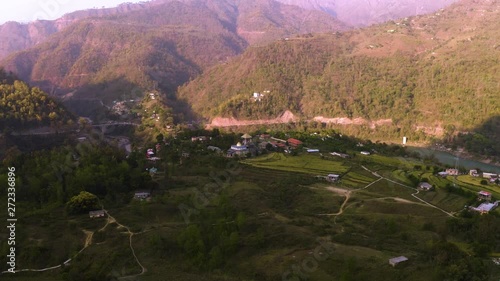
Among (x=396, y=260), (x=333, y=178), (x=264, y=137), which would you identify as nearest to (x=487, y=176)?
(x=333, y=178)

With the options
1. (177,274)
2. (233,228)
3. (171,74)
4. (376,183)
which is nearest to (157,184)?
(233,228)

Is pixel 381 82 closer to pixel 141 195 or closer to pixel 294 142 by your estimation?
pixel 294 142

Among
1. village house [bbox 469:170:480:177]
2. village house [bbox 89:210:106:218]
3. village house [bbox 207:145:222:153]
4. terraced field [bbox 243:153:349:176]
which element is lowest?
village house [bbox 469:170:480:177]

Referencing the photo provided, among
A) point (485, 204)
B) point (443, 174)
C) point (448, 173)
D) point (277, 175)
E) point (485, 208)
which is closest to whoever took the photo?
point (485, 208)

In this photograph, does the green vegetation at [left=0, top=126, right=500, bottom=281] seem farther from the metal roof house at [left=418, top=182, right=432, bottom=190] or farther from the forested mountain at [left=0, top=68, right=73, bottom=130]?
the forested mountain at [left=0, top=68, right=73, bottom=130]

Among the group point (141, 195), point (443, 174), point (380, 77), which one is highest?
point (380, 77)

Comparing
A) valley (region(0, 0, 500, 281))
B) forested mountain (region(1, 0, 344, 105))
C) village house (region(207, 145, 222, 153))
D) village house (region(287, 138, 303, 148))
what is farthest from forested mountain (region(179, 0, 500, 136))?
village house (region(207, 145, 222, 153))

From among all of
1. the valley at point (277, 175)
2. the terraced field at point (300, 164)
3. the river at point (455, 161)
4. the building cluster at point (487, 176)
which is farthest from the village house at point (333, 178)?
the river at point (455, 161)
